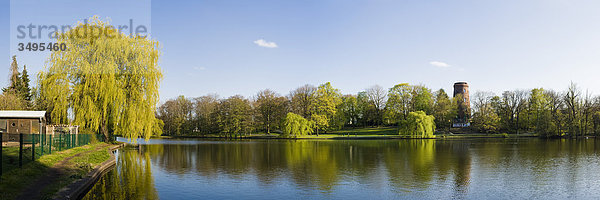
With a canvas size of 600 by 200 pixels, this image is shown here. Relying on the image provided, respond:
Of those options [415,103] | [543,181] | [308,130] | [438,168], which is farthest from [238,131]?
[543,181]

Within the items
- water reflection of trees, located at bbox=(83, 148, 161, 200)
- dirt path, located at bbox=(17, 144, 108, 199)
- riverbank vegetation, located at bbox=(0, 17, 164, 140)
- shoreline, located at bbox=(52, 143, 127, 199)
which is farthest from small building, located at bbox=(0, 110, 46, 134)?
shoreline, located at bbox=(52, 143, 127, 199)

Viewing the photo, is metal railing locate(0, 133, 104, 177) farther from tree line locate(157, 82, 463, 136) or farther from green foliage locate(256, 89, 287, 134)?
green foliage locate(256, 89, 287, 134)

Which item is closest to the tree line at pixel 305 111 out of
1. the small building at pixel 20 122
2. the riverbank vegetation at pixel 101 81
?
the riverbank vegetation at pixel 101 81

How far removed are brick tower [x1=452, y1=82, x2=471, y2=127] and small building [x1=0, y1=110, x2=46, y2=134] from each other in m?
76.1

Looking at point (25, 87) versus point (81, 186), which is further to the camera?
point (25, 87)

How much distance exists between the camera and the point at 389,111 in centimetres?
8106

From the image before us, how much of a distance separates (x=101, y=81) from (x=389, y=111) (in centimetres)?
6192

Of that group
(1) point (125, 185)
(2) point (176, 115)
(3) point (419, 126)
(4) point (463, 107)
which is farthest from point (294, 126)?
(1) point (125, 185)

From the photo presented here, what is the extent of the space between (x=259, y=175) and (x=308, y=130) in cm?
5008

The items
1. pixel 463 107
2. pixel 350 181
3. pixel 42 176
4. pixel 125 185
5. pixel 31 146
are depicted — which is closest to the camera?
pixel 42 176

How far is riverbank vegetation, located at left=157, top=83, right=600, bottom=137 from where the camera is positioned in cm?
6869

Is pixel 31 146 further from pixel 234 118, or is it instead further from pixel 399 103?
pixel 399 103

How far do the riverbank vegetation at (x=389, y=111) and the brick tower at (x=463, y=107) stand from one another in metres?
1.01

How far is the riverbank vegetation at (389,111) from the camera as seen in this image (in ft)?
225
